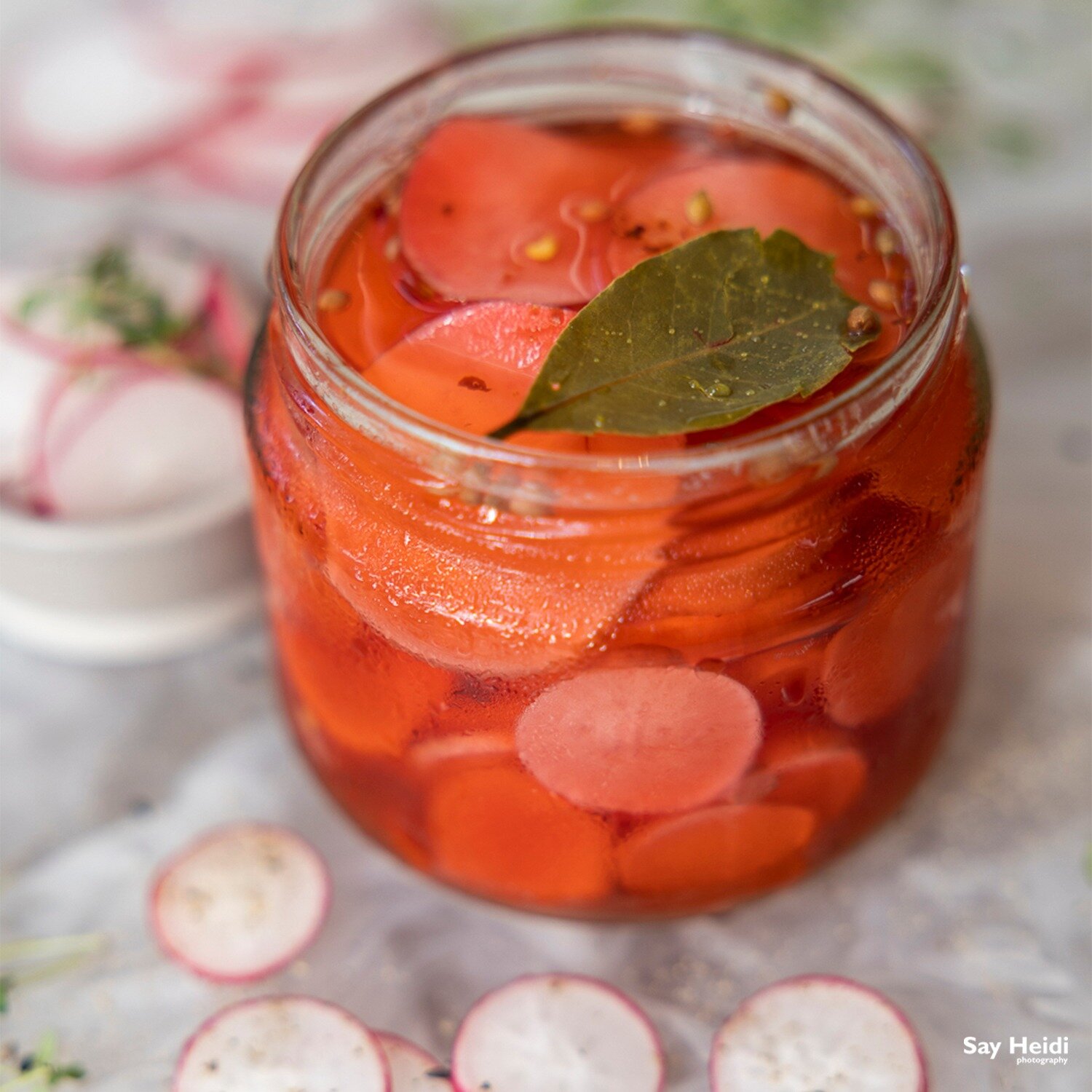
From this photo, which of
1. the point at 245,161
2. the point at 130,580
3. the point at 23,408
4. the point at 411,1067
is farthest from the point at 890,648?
the point at 245,161

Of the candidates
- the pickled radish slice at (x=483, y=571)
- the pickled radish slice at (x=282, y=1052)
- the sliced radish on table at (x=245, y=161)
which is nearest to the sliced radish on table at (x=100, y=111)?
the sliced radish on table at (x=245, y=161)

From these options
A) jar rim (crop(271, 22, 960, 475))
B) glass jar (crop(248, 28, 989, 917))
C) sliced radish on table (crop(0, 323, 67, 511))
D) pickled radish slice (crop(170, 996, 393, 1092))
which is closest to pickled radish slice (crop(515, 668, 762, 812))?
glass jar (crop(248, 28, 989, 917))

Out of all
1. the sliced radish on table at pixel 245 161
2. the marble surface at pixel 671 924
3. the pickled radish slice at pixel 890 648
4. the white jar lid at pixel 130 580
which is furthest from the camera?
the sliced radish on table at pixel 245 161

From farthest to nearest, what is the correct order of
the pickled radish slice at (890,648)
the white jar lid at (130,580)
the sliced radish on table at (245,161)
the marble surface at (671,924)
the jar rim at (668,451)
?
the sliced radish on table at (245,161)
the white jar lid at (130,580)
the marble surface at (671,924)
the pickled radish slice at (890,648)
the jar rim at (668,451)

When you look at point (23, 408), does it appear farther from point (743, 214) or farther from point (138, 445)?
point (743, 214)

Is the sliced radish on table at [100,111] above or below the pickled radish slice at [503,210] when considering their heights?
below

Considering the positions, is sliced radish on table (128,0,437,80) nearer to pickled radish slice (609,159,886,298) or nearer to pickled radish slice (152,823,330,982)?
pickled radish slice (609,159,886,298)

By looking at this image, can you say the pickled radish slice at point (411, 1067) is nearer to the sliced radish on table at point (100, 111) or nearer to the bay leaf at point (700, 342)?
the bay leaf at point (700, 342)
